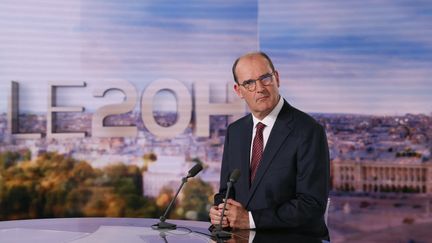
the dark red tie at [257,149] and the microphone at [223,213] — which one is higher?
the dark red tie at [257,149]

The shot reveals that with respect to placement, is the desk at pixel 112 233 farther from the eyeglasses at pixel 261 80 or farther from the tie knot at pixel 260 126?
the eyeglasses at pixel 261 80

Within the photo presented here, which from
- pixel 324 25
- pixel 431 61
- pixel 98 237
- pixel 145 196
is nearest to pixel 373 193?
pixel 431 61

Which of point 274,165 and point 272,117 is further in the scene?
point 272,117

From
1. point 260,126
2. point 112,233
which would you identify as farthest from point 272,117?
point 112,233

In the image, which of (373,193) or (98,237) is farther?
(373,193)

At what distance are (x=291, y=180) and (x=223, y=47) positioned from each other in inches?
97.7

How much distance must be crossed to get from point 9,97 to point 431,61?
10.9 ft

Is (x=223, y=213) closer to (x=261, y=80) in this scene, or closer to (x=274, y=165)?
(x=274, y=165)

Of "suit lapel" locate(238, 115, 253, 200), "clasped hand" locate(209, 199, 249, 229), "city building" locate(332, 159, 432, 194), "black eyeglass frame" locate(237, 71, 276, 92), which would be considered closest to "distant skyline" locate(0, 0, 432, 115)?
"city building" locate(332, 159, 432, 194)

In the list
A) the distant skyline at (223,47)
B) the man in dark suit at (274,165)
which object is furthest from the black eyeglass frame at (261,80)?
the distant skyline at (223,47)

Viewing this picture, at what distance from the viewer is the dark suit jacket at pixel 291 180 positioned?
2.09 m

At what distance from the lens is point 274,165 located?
216 centimetres

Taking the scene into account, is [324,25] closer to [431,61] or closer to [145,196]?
[431,61]

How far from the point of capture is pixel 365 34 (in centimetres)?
426
